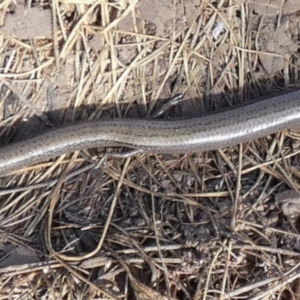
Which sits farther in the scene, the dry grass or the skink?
the skink

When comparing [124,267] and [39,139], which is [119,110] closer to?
[39,139]

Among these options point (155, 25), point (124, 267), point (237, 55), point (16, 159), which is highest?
point (155, 25)

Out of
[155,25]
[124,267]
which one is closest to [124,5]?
[155,25]

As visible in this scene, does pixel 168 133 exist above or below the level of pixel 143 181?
above
